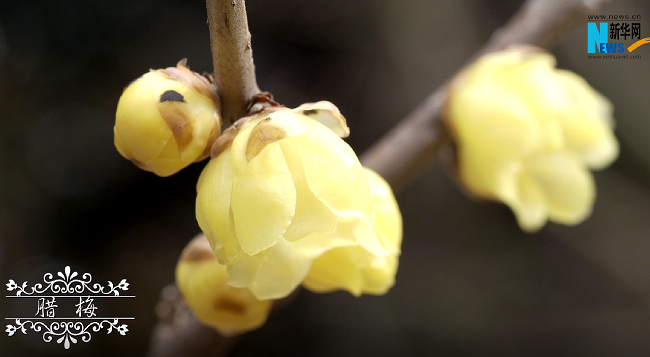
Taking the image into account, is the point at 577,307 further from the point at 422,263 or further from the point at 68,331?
the point at 68,331

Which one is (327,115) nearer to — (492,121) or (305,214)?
(305,214)

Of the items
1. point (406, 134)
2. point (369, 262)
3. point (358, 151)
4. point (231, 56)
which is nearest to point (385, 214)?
point (369, 262)

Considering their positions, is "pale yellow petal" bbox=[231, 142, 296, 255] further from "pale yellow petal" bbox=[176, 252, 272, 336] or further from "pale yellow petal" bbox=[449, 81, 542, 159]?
"pale yellow petal" bbox=[449, 81, 542, 159]

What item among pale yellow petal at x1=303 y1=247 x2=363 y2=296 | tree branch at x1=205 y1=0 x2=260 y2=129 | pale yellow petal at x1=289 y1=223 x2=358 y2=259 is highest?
tree branch at x1=205 y1=0 x2=260 y2=129

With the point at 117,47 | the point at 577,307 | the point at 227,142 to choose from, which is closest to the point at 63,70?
the point at 117,47

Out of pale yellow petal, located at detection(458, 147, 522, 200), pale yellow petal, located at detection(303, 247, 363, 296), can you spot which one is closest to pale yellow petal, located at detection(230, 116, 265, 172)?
pale yellow petal, located at detection(303, 247, 363, 296)

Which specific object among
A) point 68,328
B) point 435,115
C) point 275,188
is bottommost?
point 68,328

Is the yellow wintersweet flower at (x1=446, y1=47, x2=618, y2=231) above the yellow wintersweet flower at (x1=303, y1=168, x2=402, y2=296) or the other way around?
above
